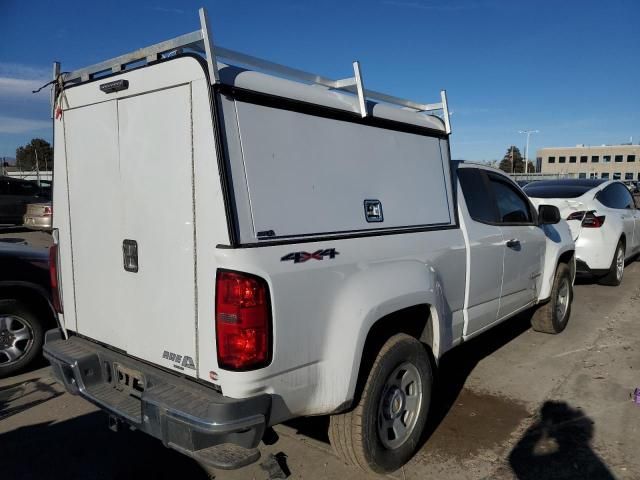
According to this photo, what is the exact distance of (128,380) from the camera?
2.83 metres

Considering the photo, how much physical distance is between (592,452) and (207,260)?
290cm

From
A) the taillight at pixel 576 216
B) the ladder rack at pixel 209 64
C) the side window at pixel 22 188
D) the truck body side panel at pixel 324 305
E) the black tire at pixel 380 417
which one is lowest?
the black tire at pixel 380 417

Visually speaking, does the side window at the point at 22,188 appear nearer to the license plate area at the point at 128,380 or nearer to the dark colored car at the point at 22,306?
the dark colored car at the point at 22,306

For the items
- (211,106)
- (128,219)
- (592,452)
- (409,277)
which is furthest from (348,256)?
(592,452)

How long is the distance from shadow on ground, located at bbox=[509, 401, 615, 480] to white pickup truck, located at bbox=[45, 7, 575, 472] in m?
0.75

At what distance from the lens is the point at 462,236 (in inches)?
147

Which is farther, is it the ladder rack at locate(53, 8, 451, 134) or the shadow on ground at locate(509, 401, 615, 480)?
the shadow on ground at locate(509, 401, 615, 480)

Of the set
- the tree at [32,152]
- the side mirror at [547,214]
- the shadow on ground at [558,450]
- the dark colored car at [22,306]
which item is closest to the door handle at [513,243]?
the side mirror at [547,214]

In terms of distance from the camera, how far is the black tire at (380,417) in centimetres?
279

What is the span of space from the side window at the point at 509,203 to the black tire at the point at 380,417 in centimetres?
188

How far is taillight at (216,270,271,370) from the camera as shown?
7.23ft

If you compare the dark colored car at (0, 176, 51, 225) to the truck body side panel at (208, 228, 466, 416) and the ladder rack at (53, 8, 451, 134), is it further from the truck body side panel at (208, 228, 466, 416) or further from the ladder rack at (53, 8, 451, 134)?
the truck body side panel at (208, 228, 466, 416)

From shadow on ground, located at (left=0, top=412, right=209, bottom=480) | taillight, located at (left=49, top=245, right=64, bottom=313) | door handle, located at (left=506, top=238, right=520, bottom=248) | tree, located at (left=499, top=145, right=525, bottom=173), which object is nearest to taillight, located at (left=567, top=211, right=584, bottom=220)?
door handle, located at (left=506, top=238, right=520, bottom=248)

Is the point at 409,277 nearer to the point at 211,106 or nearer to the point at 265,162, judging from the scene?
the point at 265,162
